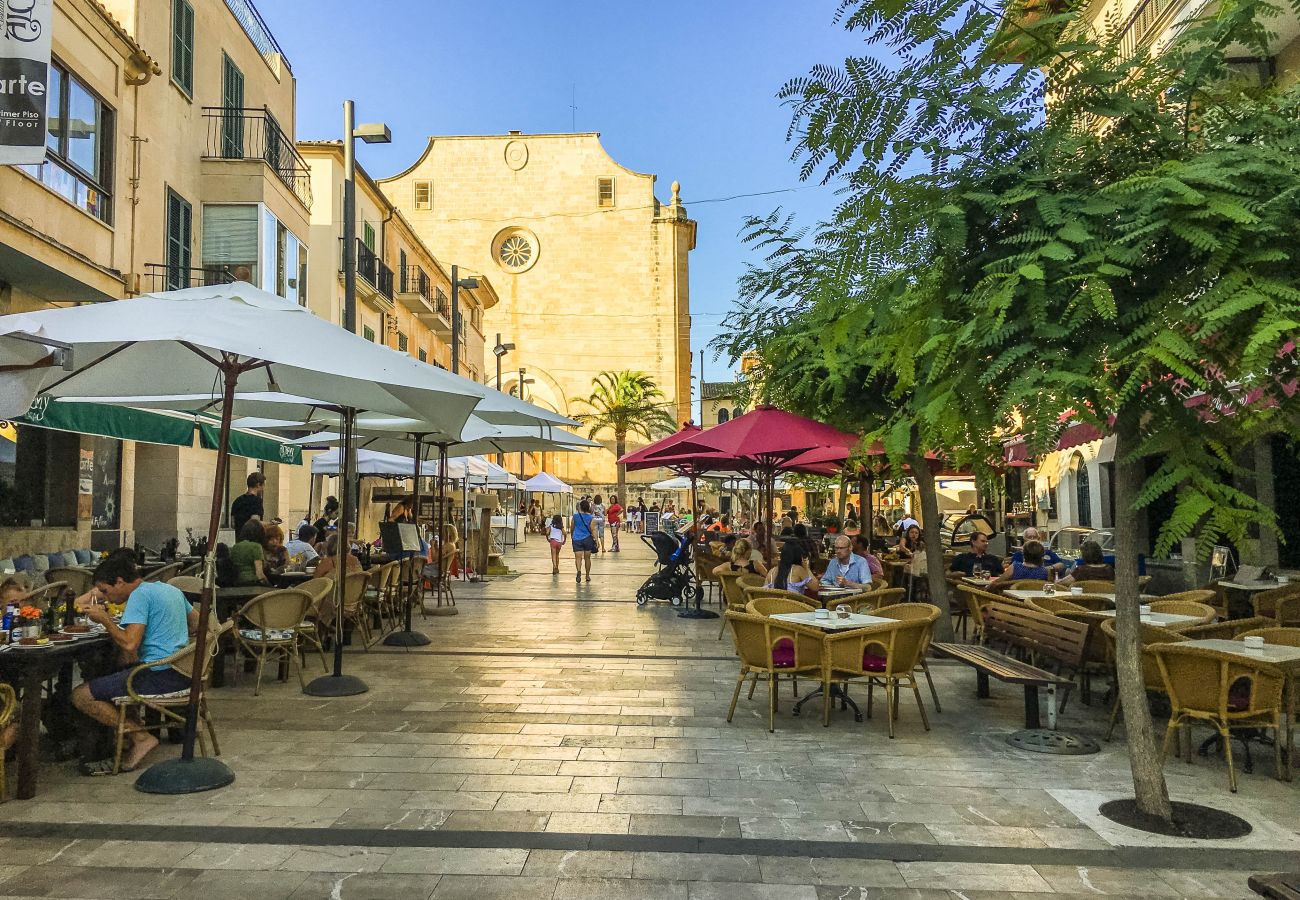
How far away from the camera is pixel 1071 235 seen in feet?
13.0

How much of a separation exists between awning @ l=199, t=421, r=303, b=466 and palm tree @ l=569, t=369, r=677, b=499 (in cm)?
3380

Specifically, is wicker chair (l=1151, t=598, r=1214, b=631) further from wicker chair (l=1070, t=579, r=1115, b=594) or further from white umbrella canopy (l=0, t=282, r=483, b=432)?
white umbrella canopy (l=0, t=282, r=483, b=432)

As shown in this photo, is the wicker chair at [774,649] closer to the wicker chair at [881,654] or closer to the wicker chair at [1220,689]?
the wicker chair at [881,654]

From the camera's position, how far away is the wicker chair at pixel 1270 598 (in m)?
8.90

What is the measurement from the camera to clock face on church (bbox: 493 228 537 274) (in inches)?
2174

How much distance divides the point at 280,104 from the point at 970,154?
20.2 m

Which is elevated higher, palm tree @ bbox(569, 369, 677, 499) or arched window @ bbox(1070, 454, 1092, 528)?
palm tree @ bbox(569, 369, 677, 499)

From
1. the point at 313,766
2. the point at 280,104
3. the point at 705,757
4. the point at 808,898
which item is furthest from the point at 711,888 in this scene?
the point at 280,104

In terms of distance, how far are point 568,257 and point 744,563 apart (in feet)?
148

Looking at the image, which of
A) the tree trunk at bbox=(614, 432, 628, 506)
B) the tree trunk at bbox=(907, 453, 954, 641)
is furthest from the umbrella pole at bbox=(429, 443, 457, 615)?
the tree trunk at bbox=(614, 432, 628, 506)

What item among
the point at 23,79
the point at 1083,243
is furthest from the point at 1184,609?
the point at 23,79

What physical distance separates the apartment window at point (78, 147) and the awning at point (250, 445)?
10.6ft

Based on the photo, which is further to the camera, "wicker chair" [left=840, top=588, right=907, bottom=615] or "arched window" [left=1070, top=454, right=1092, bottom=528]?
"arched window" [left=1070, top=454, right=1092, bottom=528]

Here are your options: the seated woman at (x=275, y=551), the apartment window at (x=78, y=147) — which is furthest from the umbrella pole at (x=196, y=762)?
the apartment window at (x=78, y=147)
